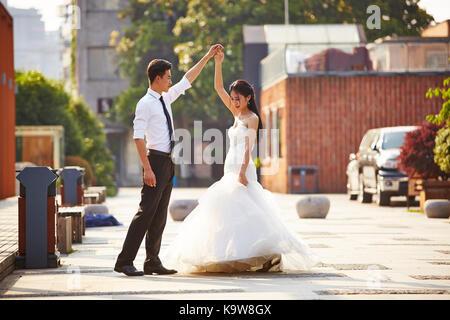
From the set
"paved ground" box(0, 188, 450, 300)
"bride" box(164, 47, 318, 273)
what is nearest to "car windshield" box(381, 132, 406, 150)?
"paved ground" box(0, 188, 450, 300)

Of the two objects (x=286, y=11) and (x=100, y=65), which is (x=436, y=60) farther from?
(x=100, y=65)

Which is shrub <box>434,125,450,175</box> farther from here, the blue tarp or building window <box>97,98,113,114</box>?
building window <box>97,98,113,114</box>

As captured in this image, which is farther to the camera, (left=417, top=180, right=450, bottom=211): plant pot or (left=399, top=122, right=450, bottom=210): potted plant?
(left=399, top=122, right=450, bottom=210): potted plant

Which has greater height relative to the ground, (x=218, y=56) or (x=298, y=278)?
(x=218, y=56)

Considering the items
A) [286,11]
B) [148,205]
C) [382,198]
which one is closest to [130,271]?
[148,205]

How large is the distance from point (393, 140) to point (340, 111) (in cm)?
1135

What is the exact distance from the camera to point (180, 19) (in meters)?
50.0

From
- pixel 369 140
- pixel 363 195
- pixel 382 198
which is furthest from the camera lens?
pixel 363 195

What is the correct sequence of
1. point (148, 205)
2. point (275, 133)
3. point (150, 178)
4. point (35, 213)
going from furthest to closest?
point (275, 133), point (35, 213), point (148, 205), point (150, 178)

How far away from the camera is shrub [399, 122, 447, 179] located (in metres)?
22.7

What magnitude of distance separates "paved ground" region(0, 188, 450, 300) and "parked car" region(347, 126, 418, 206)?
899 centimetres

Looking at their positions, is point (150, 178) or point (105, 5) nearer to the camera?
point (150, 178)

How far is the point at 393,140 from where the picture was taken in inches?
Answer: 985
